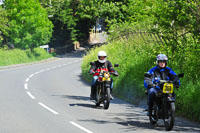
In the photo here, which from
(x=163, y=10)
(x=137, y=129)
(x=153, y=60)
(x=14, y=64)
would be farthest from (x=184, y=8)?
(x=14, y=64)

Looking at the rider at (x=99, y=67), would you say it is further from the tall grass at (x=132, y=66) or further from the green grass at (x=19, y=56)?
the green grass at (x=19, y=56)

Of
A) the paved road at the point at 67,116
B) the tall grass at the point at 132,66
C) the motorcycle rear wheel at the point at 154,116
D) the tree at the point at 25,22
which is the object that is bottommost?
the paved road at the point at 67,116

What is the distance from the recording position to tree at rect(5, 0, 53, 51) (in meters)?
49.0

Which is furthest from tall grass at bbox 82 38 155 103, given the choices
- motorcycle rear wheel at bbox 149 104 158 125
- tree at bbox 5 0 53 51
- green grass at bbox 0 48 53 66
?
tree at bbox 5 0 53 51

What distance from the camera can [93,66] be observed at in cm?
1430

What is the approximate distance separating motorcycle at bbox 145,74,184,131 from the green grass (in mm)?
34076

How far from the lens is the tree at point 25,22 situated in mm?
49031

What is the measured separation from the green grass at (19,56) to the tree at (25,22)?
1377 mm

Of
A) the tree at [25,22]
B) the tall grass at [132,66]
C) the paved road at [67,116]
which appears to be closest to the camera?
the paved road at [67,116]

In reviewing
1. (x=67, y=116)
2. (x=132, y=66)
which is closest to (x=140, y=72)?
(x=132, y=66)

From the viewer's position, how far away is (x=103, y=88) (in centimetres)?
1413

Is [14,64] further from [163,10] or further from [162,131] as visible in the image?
[162,131]

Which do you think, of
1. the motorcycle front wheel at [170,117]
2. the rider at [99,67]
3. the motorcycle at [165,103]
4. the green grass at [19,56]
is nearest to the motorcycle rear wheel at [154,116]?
the motorcycle at [165,103]

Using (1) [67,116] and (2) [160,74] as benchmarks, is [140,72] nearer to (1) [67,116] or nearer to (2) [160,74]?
(1) [67,116]
